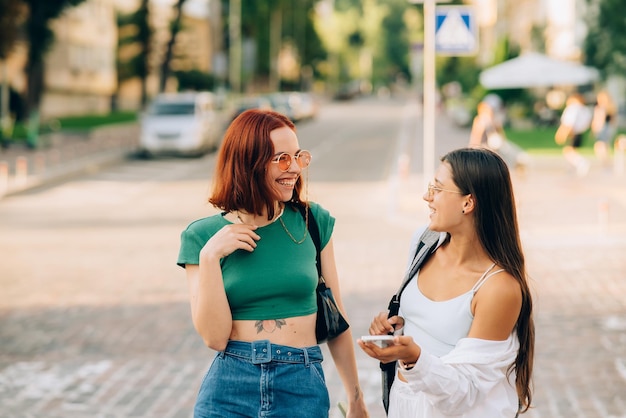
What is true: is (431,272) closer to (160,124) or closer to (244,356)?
(244,356)

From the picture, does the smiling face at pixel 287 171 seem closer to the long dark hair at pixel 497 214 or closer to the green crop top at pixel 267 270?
the green crop top at pixel 267 270

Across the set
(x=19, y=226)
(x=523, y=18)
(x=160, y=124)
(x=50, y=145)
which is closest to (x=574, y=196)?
(x=19, y=226)

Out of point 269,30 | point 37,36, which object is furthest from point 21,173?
point 269,30

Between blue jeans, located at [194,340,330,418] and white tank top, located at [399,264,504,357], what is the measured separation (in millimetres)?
357

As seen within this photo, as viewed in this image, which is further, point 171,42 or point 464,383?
point 171,42

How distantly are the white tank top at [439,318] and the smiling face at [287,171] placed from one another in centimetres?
50

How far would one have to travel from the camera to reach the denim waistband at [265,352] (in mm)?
3209

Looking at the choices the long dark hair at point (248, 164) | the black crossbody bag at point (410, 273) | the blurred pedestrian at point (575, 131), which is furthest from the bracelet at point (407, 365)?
the blurred pedestrian at point (575, 131)

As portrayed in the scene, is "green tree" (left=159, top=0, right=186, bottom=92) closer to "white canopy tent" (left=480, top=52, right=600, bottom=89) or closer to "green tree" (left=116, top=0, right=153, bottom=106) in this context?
"green tree" (left=116, top=0, right=153, bottom=106)

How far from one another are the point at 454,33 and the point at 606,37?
24.2m

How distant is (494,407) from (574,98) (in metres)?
20.8

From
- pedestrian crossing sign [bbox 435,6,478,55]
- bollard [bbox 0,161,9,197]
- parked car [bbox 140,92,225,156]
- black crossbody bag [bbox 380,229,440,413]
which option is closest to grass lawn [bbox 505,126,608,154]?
parked car [bbox 140,92,225,156]

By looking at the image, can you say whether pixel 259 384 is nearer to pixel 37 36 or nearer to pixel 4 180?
pixel 4 180

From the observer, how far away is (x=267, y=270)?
3217 mm
